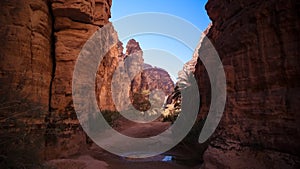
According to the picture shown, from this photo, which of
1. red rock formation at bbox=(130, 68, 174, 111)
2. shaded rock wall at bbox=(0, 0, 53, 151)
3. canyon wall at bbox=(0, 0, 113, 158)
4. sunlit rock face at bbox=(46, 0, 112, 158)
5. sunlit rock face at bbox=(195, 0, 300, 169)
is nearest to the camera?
sunlit rock face at bbox=(195, 0, 300, 169)

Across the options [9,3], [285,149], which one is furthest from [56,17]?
[285,149]

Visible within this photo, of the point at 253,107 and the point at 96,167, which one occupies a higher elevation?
the point at 253,107

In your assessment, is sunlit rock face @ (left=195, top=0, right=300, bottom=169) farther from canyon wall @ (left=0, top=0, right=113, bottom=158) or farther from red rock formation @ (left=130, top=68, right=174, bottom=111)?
red rock formation @ (left=130, top=68, right=174, bottom=111)

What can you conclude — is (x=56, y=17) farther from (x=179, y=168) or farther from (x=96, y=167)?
(x=179, y=168)

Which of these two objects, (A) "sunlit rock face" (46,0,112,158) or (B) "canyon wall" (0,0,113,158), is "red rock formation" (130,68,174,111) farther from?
(B) "canyon wall" (0,0,113,158)

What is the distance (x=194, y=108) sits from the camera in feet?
39.9

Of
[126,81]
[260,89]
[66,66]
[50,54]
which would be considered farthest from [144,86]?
[260,89]

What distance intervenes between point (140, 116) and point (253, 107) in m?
24.9

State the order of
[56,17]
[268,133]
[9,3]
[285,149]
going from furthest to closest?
[56,17] → [9,3] → [268,133] → [285,149]

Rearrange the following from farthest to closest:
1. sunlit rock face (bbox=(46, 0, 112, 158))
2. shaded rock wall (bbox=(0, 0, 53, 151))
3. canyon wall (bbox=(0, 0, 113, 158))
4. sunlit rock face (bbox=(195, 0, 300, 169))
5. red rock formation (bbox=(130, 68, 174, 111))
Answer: red rock formation (bbox=(130, 68, 174, 111)) < sunlit rock face (bbox=(46, 0, 112, 158)) < canyon wall (bbox=(0, 0, 113, 158)) < shaded rock wall (bbox=(0, 0, 53, 151)) < sunlit rock face (bbox=(195, 0, 300, 169))

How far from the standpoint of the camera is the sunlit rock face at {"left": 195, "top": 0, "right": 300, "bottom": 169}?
4.07 meters

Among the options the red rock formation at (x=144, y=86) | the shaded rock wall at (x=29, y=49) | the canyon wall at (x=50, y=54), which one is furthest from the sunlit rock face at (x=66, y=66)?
the red rock formation at (x=144, y=86)

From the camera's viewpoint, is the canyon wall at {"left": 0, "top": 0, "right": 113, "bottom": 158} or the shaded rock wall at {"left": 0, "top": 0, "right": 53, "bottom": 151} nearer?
the shaded rock wall at {"left": 0, "top": 0, "right": 53, "bottom": 151}

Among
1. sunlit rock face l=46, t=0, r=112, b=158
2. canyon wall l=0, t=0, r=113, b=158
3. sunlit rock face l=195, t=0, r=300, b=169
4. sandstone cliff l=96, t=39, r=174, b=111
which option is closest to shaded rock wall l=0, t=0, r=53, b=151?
canyon wall l=0, t=0, r=113, b=158
